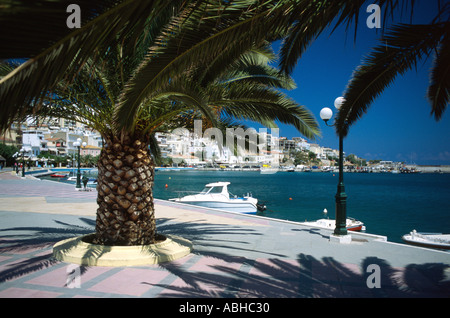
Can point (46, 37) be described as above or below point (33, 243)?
above

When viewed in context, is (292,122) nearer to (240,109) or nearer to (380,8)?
(240,109)

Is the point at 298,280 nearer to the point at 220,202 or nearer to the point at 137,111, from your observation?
the point at 137,111

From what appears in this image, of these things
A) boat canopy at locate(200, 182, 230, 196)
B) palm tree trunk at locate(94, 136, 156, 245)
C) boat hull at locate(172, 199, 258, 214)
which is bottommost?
boat hull at locate(172, 199, 258, 214)

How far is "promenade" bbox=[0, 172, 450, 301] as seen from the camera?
4734 mm

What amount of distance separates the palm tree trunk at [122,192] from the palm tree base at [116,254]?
0.23 metres

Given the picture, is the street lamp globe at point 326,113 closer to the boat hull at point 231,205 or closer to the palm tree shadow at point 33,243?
the palm tree shadow at point 33,243

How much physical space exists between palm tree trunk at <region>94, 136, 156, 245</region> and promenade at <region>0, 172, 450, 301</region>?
0.75 meters

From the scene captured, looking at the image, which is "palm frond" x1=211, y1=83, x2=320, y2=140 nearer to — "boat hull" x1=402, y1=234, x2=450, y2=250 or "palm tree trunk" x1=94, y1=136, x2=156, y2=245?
"palm tree trunk" x1=94, y1=136, x2=156, y2=245

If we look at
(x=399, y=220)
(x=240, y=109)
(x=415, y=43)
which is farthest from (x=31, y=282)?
(x=399, y=220)

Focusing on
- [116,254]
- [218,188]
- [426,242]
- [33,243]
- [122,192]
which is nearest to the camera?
[116,254]

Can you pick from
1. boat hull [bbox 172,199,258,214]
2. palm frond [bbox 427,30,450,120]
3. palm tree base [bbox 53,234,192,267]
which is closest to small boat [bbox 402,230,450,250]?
boat hull [bbox 172,199,258,214]

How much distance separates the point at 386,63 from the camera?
4.86 metres

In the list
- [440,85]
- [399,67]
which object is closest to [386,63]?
[399,67]

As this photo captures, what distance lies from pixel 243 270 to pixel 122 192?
2.56 meters
